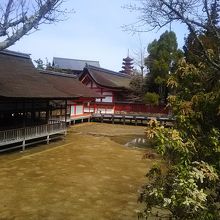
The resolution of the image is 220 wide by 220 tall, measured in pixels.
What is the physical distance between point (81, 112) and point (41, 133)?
45.7ft

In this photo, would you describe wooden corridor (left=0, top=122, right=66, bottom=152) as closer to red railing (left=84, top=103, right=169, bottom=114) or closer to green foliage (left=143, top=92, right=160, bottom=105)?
green foliage (left=143, top=92, right=160, bottom=105)

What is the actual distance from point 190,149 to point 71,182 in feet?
26.9

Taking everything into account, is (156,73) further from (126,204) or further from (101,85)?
(126,204)

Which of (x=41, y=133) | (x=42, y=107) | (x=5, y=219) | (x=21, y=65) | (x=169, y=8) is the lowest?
(x=5, y=219)

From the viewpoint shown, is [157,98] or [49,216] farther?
[157,98]

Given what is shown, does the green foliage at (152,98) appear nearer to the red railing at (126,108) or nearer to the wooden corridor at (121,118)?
the red railing at (126,108)

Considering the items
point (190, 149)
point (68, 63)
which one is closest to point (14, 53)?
point (190, 149)

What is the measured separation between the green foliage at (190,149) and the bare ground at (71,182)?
4703 millimetres

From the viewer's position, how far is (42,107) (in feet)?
69.8

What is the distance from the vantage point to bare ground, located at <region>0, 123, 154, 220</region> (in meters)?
A: 9.07

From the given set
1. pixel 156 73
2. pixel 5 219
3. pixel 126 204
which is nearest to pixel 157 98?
pixel 156 73

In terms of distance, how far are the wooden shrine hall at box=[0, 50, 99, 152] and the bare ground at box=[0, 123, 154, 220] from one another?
106 cm

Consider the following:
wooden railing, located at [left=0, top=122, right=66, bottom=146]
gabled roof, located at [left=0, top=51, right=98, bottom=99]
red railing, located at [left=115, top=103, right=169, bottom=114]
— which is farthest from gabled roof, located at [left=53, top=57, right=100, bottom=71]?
wooden railing, located at [left=0, top=122, right=66, bottom=146]

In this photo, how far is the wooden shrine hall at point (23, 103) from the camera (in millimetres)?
16156
